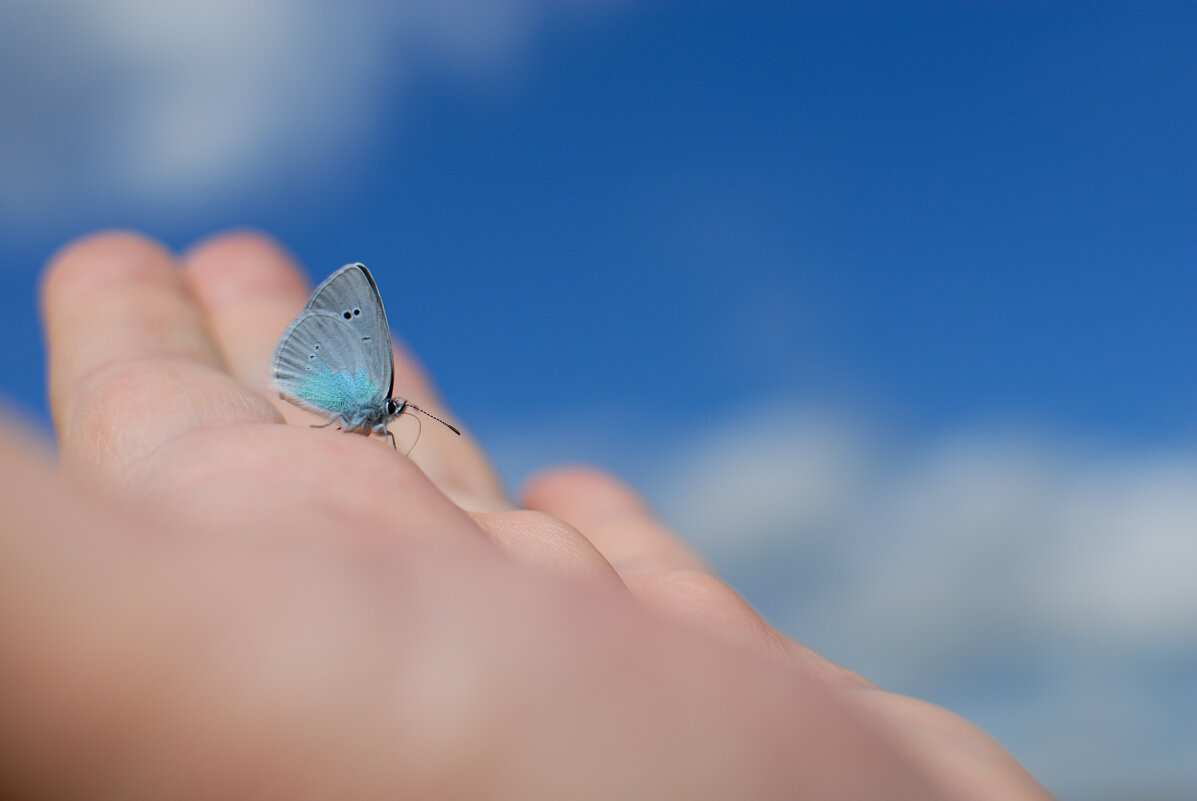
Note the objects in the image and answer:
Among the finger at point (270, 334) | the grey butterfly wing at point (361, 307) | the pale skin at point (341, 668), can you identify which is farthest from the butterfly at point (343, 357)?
the pale skin at point (341, 668)

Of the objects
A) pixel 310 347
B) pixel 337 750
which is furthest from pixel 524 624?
pixel 310 347

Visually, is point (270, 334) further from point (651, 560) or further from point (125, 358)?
point (651, 560)

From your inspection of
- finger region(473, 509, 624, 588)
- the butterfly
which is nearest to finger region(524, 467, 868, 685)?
finger region(473, 509, 624, 588)

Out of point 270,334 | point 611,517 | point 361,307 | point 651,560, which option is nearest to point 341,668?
point 361,307

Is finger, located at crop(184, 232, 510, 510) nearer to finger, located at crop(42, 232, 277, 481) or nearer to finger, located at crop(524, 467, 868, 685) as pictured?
finger, located at crop(42, 232, 277, 481)

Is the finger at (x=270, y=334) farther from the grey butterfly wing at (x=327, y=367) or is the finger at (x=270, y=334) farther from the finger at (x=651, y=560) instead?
the finger at (x=651, y=560)

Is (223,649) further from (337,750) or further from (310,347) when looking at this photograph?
(310,347)

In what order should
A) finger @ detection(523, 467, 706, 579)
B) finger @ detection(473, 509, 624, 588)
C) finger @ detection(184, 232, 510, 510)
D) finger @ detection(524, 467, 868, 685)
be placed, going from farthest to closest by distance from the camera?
finger @ detection(184, 232, 510, 510) → finger @ detection(523, 467, 706, 579) → finger @ detection(524, 467, 868, 685) → finger @ detection(473, 509, 624, 588)

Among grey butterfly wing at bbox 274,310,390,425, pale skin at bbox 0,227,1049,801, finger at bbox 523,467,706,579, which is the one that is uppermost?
finger at bbox 523,467,706,579
